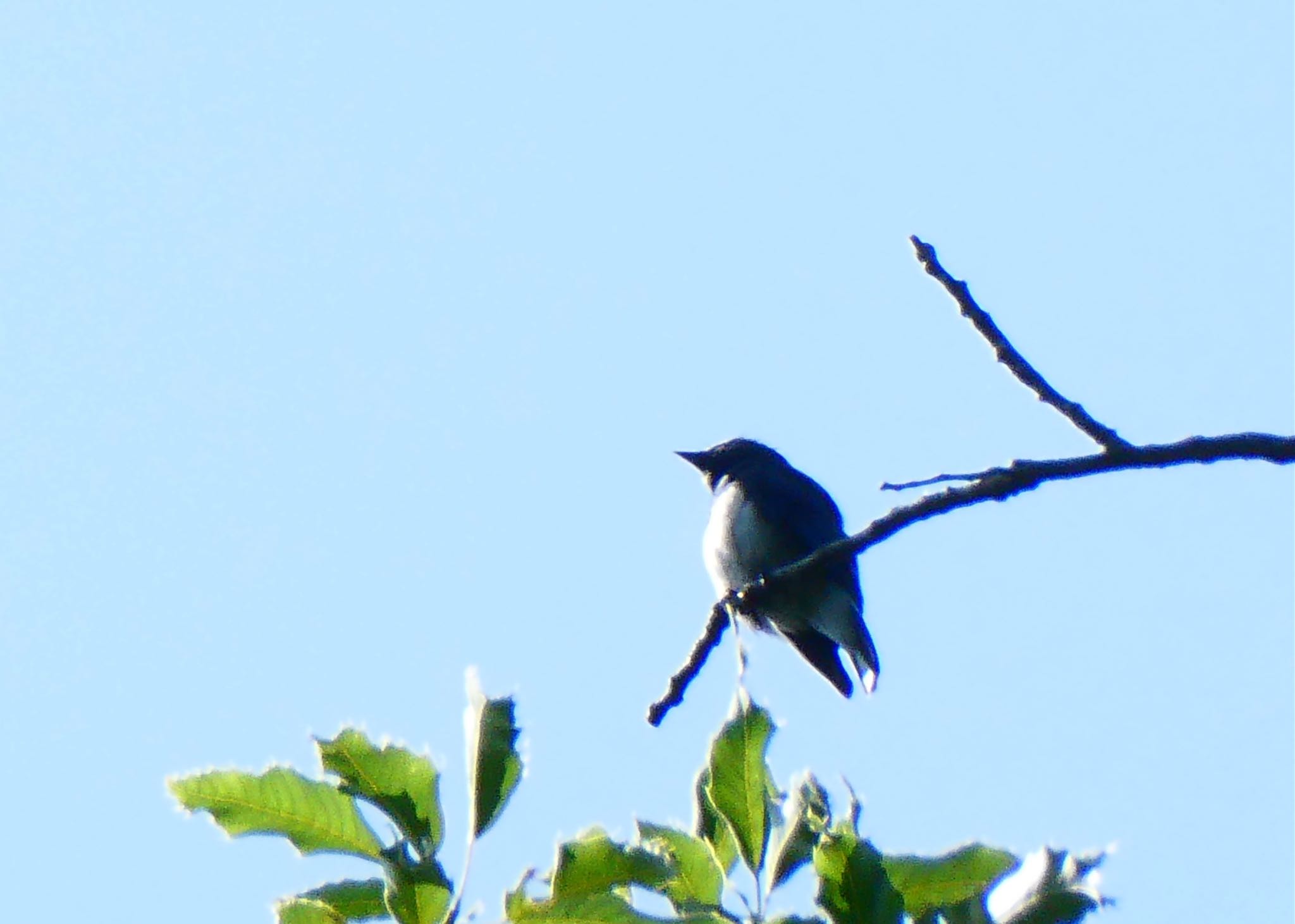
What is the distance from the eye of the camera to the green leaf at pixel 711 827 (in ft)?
7.77

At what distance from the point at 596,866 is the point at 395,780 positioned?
0.32m

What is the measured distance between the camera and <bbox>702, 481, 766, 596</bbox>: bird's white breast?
8.30 metres

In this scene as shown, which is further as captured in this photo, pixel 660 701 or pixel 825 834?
pixel 660 701

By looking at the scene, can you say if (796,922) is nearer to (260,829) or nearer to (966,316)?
(260,829)

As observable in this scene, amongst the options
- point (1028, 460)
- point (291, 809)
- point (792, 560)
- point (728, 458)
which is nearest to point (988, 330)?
point (1028, 460)

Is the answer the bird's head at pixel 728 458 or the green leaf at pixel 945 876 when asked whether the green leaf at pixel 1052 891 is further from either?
the bird's head at pixel 728 458

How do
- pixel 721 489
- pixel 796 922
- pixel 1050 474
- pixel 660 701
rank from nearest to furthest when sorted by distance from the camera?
pixel 796 922
pixel 1050 474
pixel 660 701
pixel 721 489

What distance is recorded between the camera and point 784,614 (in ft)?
27.1

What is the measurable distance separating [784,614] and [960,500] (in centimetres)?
565

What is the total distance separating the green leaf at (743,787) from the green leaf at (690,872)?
8cm

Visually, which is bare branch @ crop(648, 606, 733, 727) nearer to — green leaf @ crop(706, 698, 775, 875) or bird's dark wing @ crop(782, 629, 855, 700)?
green leaf @ crop(706, 698, 775, 875)

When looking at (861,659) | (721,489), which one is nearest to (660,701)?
(861,659)

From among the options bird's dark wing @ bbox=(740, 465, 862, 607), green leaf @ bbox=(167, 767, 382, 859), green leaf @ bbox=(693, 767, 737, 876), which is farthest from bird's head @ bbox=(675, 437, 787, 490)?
green leaf @ bbox=(167, 767, 382, 859)

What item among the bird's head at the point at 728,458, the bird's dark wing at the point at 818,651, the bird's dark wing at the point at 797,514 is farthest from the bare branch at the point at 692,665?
the bird's head at the point at 728,458
